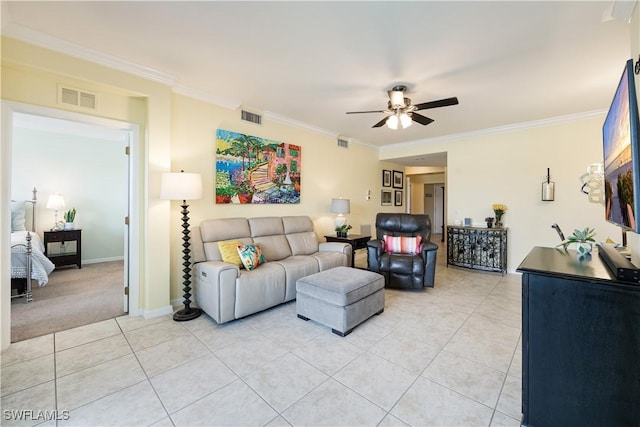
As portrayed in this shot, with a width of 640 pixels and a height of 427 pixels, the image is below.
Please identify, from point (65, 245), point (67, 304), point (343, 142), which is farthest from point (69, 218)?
point (343, 142)

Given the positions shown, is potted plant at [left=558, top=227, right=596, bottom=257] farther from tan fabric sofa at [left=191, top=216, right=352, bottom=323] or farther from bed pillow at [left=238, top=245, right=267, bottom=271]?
bed pillow at [left=238, top=245, right=267, bottom=271]

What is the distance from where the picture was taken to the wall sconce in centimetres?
427

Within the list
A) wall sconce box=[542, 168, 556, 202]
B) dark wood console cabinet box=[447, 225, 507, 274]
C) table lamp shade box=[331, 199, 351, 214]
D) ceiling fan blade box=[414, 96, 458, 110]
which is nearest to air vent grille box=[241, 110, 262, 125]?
table lamp shade box=[331, 199, 351, 214]

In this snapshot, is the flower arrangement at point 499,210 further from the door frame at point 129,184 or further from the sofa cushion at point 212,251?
the door frame at point 129,184

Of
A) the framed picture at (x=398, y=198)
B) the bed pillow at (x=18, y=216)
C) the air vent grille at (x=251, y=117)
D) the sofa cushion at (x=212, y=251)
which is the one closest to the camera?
the sofa cushion at (x=212, y=251)

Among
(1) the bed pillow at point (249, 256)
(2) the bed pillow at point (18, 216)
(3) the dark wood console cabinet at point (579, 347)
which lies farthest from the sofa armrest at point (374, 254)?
(2) the bed pillow at point (18, 216)

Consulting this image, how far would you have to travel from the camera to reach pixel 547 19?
199cm

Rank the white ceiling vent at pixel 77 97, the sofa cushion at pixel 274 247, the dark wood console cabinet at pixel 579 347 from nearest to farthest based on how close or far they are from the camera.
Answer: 1. the dark wood console cabinet at pixel 579 347
2. the white ceiling vent at pixel 77 97
3. the sofa cushion at pixel 274 247

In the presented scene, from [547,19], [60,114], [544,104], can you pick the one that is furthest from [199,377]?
[544,104]

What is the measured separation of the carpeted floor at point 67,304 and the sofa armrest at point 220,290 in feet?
3.68

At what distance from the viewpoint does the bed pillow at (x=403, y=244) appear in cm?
403

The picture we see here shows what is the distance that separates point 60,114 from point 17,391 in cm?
223

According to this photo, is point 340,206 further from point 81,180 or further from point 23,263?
point 81,180

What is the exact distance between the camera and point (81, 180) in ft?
17.0
